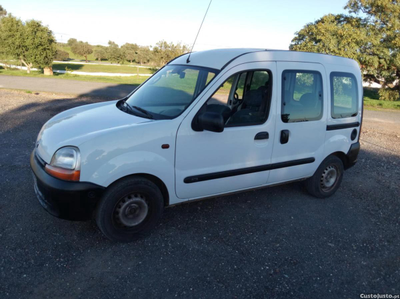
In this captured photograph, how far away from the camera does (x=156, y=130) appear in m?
3.23

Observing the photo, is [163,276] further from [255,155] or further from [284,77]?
[284,77]

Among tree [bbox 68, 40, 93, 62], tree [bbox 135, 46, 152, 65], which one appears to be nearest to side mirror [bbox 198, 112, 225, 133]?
tree [bbox 135, 46, 152, 65]

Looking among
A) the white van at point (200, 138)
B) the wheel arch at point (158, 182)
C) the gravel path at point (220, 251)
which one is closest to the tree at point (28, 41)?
the gravel path at point (220, 251)

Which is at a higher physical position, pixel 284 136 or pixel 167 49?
pixel 167 49

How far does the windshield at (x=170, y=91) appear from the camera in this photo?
11.8ft

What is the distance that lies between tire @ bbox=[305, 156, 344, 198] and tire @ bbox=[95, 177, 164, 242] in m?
2.47

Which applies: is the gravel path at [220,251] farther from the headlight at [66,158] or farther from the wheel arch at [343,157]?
the headlight at [66,158]

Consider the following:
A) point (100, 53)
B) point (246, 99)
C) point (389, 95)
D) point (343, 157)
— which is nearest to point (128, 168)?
point (246, 99)

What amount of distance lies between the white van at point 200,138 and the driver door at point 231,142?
1cm

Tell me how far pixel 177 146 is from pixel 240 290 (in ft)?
4.94

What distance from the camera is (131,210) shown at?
3342mm

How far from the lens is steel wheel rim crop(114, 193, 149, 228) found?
3266 mm

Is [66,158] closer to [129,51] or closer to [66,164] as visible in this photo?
[66,164]

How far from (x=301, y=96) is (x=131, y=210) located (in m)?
2.60
